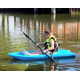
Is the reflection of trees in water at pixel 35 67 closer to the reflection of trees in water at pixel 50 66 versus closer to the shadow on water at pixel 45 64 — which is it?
the shadow on water at pixel 45 64

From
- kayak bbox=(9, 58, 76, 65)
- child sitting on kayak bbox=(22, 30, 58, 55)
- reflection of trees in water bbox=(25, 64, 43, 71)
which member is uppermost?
child sitting on kayak bbox=(22, 30, 58, 55)

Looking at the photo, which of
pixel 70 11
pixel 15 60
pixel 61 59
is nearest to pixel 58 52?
pixel 61 59

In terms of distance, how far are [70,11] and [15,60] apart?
1010 inches

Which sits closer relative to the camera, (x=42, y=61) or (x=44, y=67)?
(x=44, y=67)

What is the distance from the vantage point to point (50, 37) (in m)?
8.51

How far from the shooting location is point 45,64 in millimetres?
8188

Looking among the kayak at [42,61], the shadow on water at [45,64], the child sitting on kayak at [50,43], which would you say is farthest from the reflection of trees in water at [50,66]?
the child sitting on kayak at [50,43]

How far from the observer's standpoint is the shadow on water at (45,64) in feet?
25.1

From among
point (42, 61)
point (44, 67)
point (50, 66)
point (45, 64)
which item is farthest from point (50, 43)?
point (44, 67)

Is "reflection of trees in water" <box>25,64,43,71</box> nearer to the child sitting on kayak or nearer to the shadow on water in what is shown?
the shadow on water

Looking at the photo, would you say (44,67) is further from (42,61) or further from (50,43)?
(50,43)

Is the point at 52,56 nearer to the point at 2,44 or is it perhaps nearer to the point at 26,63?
the point at 26,63

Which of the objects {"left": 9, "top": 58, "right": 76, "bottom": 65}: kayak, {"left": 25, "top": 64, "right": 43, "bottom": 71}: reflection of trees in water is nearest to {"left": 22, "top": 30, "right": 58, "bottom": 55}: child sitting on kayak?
{"left": 9, "top": 58, "right": 76, "bottom": 65}: kayak

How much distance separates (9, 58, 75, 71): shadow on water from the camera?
7638mm
